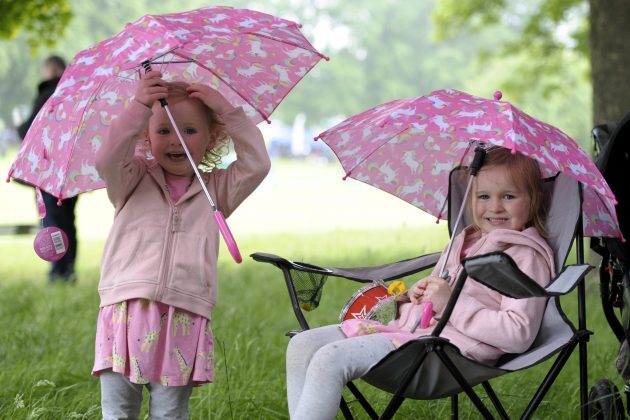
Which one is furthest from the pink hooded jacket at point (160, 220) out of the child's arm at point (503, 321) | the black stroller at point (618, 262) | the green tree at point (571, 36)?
the green tree at point (571, 36)

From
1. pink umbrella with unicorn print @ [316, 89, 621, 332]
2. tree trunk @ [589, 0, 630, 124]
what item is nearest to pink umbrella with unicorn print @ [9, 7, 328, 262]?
pink umbrella with unicorn print @ [316, 89, 621, 332]

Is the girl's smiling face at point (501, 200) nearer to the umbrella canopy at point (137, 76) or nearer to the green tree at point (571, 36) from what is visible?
the umbrella canopy at point (137, 76)

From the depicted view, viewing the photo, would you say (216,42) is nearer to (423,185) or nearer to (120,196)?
(120,196)

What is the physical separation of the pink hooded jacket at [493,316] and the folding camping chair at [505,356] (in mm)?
51

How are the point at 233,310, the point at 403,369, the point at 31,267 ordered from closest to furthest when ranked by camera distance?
1. the point at 403,369
2. the point at 233,310
3. the point at 31,267

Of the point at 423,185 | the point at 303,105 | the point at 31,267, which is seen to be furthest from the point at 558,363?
the point at 303,105

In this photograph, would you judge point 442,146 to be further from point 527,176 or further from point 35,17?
point 35,17

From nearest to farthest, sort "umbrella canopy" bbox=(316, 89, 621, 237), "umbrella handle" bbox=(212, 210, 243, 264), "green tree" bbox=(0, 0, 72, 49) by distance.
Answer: "umbrella handle" bbox=(212, 210, 243, 264) → "umbrella canopy" bbox=(316, 89, 621, 237) → "green tree" bbox=(0, 0, 72, 49)

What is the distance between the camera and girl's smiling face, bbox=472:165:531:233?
117 inches

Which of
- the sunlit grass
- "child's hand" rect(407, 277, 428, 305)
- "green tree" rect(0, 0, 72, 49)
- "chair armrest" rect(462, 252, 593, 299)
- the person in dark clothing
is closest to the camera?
"chair armrest" rect(462, 252, 593, 299)

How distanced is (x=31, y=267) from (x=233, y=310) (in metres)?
4.45

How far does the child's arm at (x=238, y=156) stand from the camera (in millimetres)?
2795

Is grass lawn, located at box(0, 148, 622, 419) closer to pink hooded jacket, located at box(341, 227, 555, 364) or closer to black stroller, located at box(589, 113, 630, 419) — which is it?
black stroller, located at box(589, 113, 630, 419)

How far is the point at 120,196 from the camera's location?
279 cm
